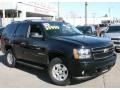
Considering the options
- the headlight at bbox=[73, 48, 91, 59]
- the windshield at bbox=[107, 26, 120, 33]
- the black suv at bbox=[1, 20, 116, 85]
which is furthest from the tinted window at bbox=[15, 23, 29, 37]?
the windshield at bbox=[107, 26, 120, 33]

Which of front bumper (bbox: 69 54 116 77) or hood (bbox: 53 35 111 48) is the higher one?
hood (bbox: 53 35 111 48)

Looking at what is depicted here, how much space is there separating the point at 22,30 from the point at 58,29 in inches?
61.1

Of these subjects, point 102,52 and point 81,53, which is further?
point 102,52

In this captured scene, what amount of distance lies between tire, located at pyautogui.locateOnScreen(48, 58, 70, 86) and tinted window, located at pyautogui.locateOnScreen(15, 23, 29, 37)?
6.61ft

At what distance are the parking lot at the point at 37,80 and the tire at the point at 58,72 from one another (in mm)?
187

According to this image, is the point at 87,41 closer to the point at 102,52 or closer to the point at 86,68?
the point at 102,52

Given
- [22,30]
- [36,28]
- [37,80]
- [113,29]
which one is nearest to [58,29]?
[36,28]

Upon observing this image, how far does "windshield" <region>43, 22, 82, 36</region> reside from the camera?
7.84 m

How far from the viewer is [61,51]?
22.6 ft

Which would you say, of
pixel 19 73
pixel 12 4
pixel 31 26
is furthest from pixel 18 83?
pixel 12 4

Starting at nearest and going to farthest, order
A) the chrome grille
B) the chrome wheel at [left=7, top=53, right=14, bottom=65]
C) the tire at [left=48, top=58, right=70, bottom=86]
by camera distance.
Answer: the chrome grille < the tire at [left=48, top=58, right=70, bottom=86] < the chrome wheel at [left=7, top=53, right=14, bottom=65]

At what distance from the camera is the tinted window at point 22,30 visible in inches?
344

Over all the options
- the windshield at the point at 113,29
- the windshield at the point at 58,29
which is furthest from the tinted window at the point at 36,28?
the windshield at the point at 113,29

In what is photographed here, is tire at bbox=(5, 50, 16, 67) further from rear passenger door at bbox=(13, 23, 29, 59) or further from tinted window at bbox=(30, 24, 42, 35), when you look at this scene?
tinted window at bbox=(30, 24, 42, 35)
